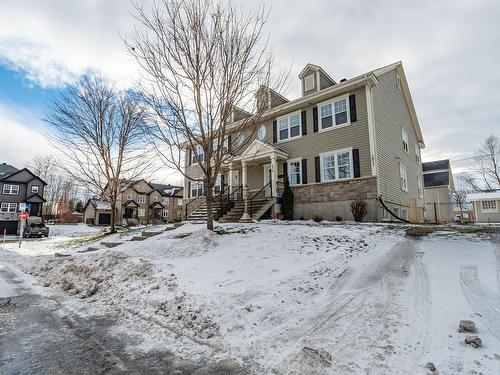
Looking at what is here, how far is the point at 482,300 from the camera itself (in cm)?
342

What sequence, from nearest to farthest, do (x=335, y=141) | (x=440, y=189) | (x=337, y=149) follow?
(x=337, y=149)
(x=335, y=141)
(x=440, y=189)

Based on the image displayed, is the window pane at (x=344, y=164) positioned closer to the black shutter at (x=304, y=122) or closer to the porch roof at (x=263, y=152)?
the black shutter at (x=304, y=122)

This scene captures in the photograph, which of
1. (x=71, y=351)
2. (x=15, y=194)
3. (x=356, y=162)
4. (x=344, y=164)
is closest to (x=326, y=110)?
(x=344, y=164)

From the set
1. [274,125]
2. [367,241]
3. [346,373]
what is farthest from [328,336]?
[274,125]

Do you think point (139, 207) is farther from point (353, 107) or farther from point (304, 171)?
point (353, 107)

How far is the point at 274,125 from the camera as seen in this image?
16297 millimetres

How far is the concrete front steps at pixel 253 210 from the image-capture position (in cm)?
1338

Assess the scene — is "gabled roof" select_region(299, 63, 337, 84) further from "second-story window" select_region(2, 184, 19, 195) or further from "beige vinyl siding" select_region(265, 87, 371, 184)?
"second-story window" select_region(2, 184, 19, 195)

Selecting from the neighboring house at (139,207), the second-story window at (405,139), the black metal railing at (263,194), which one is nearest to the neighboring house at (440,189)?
the second-story window at (405,139)

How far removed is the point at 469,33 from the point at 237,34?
908 centimetres

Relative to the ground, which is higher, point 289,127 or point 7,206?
point 289,127

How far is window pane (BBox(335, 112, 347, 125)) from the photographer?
13461mm

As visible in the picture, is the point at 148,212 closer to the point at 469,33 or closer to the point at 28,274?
the point at 28,274

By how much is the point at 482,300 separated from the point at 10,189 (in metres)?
47.9
